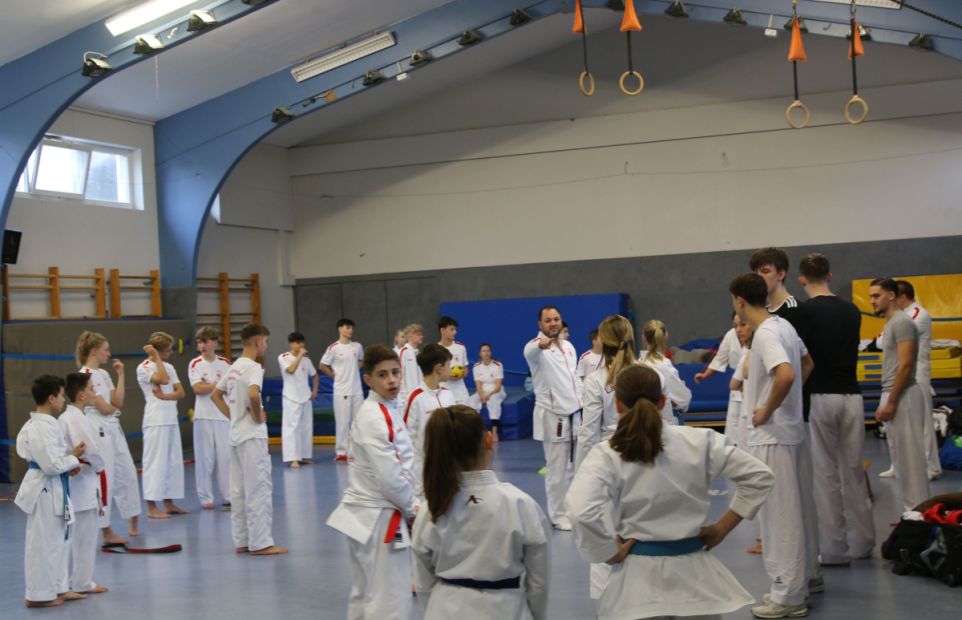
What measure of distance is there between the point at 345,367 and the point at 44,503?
7196 millimetres

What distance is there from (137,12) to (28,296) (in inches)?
165

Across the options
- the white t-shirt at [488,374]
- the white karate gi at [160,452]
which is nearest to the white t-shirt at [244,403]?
the white karate gi at [160,452]

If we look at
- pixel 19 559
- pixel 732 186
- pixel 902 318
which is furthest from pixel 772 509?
pixel 732 186

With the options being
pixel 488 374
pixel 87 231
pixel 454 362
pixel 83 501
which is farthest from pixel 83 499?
pixel 87 231

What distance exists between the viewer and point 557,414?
745 centimetres

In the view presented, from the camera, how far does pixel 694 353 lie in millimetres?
14906

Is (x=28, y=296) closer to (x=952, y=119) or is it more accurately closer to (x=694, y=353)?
(x=694, y=353)

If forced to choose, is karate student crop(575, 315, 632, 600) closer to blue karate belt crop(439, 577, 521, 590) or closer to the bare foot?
blue karate belt crop(439, 577, 521, 590)

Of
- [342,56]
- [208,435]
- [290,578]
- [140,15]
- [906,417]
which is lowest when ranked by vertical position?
[290,578]

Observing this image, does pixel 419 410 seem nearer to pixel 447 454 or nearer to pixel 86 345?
pixel 447 454

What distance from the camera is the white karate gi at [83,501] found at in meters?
6.24

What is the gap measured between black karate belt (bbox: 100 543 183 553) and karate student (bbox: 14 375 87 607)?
1.53m

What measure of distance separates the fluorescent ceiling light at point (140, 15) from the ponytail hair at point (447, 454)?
970 cm

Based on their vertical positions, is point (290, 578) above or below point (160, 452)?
below
